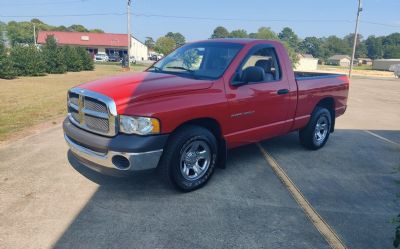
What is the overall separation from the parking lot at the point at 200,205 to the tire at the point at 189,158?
0.19m

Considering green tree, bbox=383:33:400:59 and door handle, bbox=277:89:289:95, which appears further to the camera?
green tree, bbox=383:33:400:59

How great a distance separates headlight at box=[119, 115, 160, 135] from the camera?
12.4ft

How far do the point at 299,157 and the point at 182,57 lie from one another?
9.22 feet

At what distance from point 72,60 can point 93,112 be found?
27848mm

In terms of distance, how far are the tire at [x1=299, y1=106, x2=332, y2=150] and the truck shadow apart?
2.60 feet

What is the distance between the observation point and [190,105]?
4.13m

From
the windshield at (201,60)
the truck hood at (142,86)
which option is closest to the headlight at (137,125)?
the truck hood at (142,86)

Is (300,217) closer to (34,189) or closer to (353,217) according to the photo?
(353,217)

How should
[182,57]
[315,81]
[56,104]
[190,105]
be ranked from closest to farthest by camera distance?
1. [190,105]
2. [182,57]
3. [315,81]
4. [56,104]

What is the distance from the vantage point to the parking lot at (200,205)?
337 centimetres

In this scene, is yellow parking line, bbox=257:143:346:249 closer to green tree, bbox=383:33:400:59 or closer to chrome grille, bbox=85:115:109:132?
chrome grille, bbox=85:115:109:132

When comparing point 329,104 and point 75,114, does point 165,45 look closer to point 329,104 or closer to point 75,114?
point 329,104

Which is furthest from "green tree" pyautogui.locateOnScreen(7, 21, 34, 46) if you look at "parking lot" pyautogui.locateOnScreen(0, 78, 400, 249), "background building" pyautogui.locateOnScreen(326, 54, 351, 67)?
"background building" pyautogui.locateOnScreen(326, 54, 351, 67)

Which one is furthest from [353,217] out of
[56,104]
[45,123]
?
[56,104]
